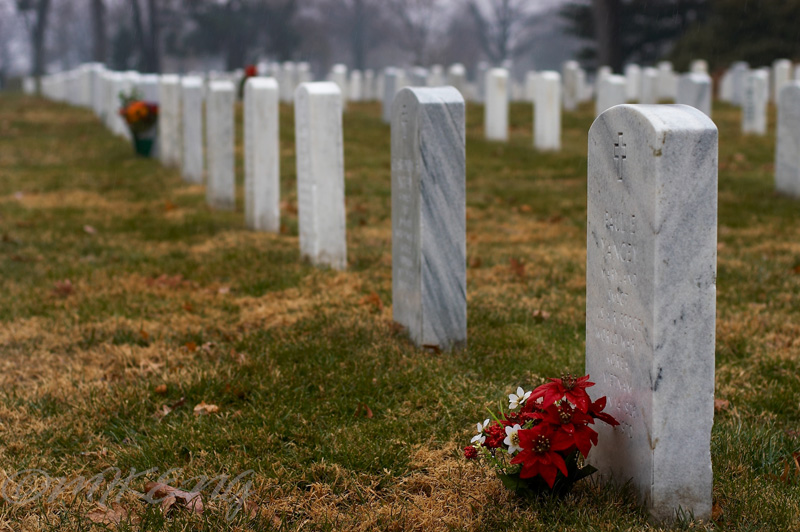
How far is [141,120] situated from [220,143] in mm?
5193

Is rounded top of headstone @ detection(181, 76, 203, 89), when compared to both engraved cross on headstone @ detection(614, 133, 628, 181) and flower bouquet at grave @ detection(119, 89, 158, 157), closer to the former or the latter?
flower bouquet at grave @ detection(119, 89, 158, 157)

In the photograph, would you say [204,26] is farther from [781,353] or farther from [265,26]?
[781,353]

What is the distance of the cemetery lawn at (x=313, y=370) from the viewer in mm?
2932

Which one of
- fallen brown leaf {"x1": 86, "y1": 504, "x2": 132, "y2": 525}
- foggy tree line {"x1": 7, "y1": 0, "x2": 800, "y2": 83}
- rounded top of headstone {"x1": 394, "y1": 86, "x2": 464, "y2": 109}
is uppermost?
foggy tree line {"x1": 7, "y1": 0, "x2": 800, "y2": 83}

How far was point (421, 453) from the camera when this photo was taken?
3.33 m

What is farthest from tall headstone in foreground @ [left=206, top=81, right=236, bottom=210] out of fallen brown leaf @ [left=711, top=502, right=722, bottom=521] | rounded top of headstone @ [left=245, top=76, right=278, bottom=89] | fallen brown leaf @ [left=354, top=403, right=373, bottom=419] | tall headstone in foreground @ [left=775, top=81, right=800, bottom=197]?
fallen brown leaf @ [left=711, top=502, right=722, bottom=521]

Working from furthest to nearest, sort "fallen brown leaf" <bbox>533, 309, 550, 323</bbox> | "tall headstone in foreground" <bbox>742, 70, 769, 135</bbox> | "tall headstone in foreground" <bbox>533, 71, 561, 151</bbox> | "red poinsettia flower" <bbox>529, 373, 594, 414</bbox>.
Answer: "tall headstone in foreground" <bbox>742, 70, 769, 135</bbox>, "tall headstone in foreground" <bbox>533, 71, 561, 151</bbox>, "fallen brown leaf" <bbox>533, 309, 550, 323</bbox>, "red poinsettia flower" <bbox>529, 373, 594, 414</bbox>

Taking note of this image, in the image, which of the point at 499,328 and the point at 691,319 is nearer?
the point at 691,319

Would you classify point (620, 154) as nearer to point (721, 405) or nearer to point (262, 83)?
point (721, 405)

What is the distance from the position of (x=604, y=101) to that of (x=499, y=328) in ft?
37.7

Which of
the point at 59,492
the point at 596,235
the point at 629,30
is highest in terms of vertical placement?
the point at 629,30

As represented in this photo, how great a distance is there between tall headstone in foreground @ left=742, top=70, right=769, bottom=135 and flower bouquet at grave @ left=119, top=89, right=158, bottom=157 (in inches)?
418

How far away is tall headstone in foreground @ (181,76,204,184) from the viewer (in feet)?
34.5

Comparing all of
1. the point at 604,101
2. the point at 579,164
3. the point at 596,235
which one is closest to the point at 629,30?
the point at 604,101
